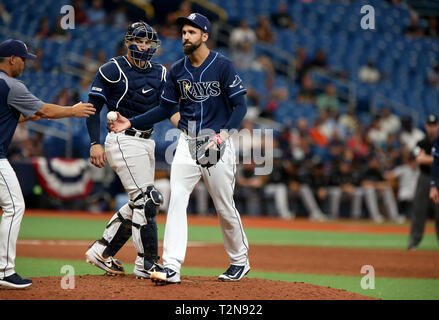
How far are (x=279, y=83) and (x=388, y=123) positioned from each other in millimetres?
3688

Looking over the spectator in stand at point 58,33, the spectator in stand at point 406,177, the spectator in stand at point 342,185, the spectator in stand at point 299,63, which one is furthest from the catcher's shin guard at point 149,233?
the spectator in stand at point 299,63

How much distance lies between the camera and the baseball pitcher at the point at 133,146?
239 inches

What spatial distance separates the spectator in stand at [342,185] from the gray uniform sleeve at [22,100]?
13.0 meters

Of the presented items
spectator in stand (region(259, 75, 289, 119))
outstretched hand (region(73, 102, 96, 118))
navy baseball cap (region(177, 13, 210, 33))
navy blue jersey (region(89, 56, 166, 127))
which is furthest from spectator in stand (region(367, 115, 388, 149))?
outstretched hand (region(73, 102, 96, 118))

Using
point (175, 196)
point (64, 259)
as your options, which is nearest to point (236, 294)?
point (175, 196)

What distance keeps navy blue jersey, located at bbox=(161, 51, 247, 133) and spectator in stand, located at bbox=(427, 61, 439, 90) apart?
18430mm

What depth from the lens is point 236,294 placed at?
5.12 meters

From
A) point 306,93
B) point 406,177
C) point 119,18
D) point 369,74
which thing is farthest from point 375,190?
point 119,18

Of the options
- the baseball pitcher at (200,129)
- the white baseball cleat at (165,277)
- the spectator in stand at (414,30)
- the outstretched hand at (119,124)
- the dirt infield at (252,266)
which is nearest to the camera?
the dirt infield at (252,266)

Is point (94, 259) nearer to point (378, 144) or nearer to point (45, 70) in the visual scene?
point (45, 70)

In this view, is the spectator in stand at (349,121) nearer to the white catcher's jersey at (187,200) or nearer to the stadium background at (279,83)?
the stadium background at (279,83)

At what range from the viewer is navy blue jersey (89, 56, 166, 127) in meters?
6.13

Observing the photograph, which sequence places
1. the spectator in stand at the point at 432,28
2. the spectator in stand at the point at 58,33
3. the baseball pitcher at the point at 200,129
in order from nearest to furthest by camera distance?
the baseball pitcher at the point at 200,129
the spectator in stand at the point at 58,33
the spectator in stand at the point at 432,28

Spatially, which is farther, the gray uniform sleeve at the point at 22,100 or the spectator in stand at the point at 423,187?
the spectator in stand at the point at 423,187
